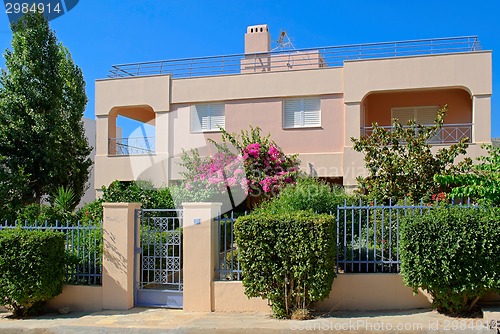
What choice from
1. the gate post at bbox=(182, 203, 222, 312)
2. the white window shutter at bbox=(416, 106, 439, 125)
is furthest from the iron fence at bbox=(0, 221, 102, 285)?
the white window shutter at bbox=(416, 106, 439, 125)

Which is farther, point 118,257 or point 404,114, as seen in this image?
point 404,114

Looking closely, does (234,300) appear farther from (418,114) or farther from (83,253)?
(418,114)

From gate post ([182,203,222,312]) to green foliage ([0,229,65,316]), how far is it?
8.04ft

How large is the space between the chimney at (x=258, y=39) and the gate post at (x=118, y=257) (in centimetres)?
1140

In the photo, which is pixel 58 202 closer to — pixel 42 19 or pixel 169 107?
pixel 169 107

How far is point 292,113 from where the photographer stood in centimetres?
1686

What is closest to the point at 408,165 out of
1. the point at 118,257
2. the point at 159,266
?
the point at 159,266

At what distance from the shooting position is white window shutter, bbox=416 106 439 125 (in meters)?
16.9

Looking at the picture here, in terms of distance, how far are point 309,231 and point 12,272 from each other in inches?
205

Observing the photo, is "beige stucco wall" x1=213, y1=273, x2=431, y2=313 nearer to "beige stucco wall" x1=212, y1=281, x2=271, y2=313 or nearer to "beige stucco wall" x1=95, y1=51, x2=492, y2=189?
"beige stucco wall" x1=212, y1=281, x2=271, y2=313

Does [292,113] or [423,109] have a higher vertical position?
[423,109]

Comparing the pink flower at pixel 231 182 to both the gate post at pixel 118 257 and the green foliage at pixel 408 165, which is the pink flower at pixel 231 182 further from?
the gate post at pixel 118 257

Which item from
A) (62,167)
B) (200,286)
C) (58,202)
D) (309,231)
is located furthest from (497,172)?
(62,167)

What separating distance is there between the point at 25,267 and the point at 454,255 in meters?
7.09
